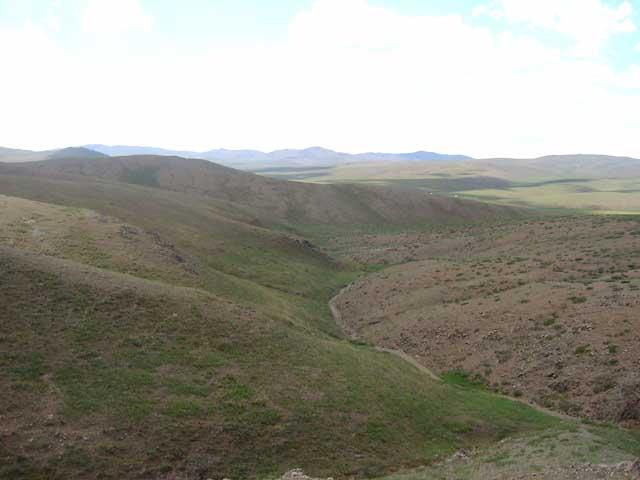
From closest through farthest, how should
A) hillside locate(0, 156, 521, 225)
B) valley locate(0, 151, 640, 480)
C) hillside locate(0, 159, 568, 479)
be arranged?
1. hillside locate(0, 159, 568, 479)
2. valley locate(0, 151, 640, 480)
3. hillside locate(0, 156, 521, 225)

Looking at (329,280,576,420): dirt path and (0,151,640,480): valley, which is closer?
(0,151,640,480): valley

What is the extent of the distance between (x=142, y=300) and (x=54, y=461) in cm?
1387

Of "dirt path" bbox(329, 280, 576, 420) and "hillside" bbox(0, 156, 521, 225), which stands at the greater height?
"hillside" bbox(0, 156, 521, 225)

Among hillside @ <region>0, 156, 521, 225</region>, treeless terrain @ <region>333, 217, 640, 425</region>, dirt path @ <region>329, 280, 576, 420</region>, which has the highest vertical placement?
hillside @ <region>0, 156, 521, 225</region>

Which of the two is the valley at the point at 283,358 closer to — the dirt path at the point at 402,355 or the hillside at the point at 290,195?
the dirt path at the point at 402,355

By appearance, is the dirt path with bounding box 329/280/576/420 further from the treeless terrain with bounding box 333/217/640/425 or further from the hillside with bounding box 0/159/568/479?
the hillside with bounding box 0/159/568/479

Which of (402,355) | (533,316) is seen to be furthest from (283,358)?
(533,316)

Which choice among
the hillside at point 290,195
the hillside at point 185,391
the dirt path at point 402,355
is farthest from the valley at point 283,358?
the hillside at point 290,195

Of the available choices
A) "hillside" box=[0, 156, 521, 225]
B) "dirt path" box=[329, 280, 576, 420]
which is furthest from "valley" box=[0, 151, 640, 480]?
"hillside" box=[0, 156, 521, 225]

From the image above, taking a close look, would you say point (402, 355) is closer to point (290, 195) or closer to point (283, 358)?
point (283, 358)

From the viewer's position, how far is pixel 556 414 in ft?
95.3

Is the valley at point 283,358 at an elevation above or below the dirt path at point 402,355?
above

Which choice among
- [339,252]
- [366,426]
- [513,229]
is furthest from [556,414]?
[339,252]

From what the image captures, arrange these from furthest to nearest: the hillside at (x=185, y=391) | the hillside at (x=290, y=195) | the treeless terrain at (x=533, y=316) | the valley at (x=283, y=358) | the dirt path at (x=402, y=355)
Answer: the hillside at (x=290, y=195)
the treeless terrain at (x=533, y=316)
the dirt path at (x=402, y=355)
the valley at (x=283, y=358)
the hillside at (x=185, y=391)
